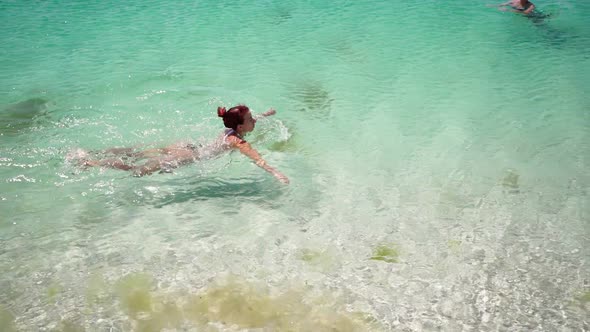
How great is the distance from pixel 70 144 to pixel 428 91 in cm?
692

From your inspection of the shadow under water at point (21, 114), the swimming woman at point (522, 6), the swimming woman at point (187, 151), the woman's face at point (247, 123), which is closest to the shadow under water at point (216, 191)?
the swimming woman at point (187, 151)

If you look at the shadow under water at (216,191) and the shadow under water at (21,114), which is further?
the shadow under water at (21,114)

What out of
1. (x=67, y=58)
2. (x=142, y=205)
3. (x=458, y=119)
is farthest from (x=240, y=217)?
(x=67, y=58)

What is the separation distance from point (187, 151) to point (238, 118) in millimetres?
916

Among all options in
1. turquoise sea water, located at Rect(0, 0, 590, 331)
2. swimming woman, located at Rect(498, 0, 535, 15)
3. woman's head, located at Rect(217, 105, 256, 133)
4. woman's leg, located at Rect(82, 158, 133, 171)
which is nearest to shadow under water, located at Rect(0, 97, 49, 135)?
turquoise sea water, located at Rect(0, 0, 590, 331)

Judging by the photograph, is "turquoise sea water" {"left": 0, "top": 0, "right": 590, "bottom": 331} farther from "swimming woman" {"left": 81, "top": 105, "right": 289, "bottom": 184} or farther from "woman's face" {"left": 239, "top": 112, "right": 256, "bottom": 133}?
"woman's face" {"left": 239, "top": 112, "right": 256, "bottom": 133}

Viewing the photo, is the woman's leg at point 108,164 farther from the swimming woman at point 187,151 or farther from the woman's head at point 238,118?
the woman's head at point 238,118

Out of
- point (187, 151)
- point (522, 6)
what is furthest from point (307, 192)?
point (522, 6)

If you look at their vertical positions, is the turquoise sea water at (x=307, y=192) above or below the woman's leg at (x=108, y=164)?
below

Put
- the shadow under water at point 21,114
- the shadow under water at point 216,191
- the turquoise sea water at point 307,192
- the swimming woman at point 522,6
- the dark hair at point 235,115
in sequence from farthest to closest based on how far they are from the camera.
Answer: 1. the swimming woman at point 522,6
2. the shadow under water at point 21,114
3. the dark hair at point 235,115
4. the shadow under water at point 216,191
5. the turquoise sea water at point 307,192

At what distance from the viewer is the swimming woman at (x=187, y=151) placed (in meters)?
5.85

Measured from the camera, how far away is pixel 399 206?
5.51 metres

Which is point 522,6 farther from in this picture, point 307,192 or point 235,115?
point 235,115

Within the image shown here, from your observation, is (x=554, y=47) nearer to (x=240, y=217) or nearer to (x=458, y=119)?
(x=458, y=119)
